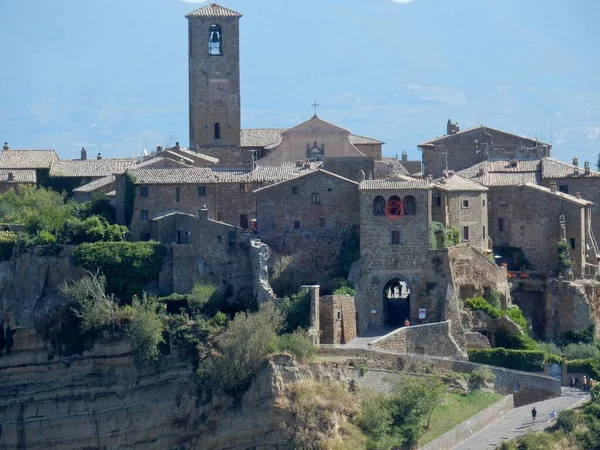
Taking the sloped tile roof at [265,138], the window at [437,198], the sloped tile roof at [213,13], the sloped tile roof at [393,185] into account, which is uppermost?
the sloped tile roof at [213,13]

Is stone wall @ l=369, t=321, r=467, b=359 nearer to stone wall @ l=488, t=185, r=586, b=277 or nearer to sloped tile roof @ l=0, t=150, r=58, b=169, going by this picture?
stone wall @ l=488, t=185, r=586, b=277

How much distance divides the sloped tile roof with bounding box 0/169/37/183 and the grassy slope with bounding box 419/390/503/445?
27.5 m

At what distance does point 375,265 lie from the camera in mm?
63250

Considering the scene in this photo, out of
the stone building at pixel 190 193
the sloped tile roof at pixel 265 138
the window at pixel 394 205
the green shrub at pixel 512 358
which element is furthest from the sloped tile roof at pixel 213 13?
the green shrub at pixel 512 358

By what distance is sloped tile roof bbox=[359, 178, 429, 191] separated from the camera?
6309 centimetres

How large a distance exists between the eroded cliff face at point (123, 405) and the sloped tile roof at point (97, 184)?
31.8 ft

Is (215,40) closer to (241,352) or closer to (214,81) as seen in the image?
(214,81)

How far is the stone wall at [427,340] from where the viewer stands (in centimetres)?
6128

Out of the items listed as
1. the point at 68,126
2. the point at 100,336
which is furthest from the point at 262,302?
the point at 68,126

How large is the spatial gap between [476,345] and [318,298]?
5859 millimetres

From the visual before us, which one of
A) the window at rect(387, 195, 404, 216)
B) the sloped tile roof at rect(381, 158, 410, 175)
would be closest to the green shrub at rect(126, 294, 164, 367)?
the window at rect(387, 195, 404, 216)

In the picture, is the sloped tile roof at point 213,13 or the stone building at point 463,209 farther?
the sloped tile roof at point 213,13

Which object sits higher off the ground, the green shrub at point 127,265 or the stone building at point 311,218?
the stone building at point 311,218

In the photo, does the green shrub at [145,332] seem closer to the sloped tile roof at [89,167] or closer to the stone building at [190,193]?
the stone building at [190,193]
